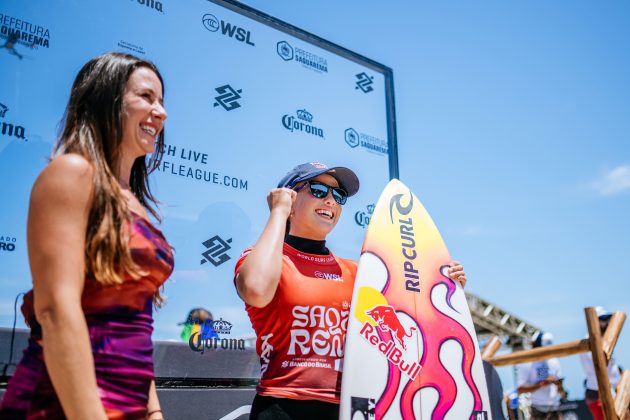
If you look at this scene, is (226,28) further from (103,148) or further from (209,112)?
(103,148)

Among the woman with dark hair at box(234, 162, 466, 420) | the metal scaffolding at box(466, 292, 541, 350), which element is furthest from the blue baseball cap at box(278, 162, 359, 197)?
the metal scaffolding at box(466, 292, 541, 350)

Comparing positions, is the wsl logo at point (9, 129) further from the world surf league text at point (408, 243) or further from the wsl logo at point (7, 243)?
the world surf league text at point (408, 243)

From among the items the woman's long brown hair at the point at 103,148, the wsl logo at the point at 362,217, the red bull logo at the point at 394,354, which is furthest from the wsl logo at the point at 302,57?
the woman's long brown hair at the point at 103,148

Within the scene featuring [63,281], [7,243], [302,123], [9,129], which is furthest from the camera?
[302,123]

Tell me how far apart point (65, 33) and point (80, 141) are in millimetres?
1728

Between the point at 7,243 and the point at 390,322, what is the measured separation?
5.10 feet

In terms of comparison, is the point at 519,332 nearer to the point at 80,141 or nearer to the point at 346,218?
the point at 346,218

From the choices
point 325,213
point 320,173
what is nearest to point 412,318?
point 325,213

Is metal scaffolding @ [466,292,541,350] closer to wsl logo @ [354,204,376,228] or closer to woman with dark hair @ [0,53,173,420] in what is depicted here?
wsl logo @ [354,204,376,228]

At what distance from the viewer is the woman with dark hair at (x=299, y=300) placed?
1710mm

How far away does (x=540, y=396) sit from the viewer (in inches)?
197

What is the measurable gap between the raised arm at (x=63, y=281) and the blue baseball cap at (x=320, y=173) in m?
1.16

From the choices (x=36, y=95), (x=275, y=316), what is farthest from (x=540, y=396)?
(x=36, y=95)

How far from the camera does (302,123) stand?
3.38 m
